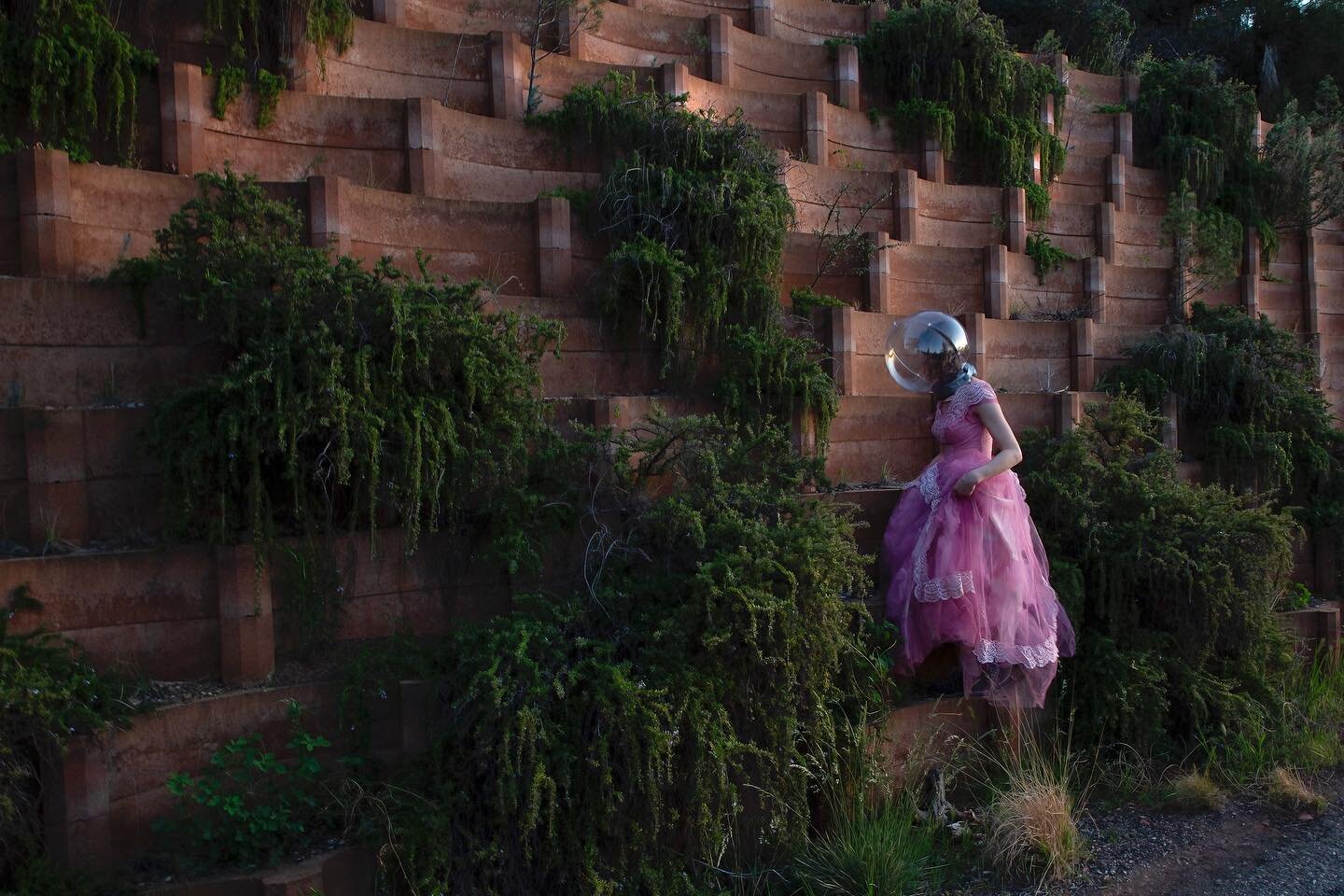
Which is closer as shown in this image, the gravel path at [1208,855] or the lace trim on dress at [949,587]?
the gravel path at [1208,855]

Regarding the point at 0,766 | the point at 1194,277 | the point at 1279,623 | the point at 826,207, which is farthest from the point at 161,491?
the point at 1194,277

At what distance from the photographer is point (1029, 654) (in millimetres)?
5137

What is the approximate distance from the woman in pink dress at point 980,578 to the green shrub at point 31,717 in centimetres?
357

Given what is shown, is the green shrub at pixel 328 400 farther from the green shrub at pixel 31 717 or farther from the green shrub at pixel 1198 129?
the green shrub at pixel 1198 129

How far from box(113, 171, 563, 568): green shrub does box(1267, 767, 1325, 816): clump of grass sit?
4070 mm

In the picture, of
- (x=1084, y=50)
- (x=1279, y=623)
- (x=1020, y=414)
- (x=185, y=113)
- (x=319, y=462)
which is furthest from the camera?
(x=1084, y=50)

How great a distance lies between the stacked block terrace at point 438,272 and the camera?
13.9ft

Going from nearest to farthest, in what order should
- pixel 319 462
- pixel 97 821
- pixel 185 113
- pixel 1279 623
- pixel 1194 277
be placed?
pixel 97 821 < pixel 319 462 < pixel 185 113 < pixel 1279 623 < pixel 1194 277

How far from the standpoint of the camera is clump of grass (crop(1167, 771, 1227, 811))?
17.4ft

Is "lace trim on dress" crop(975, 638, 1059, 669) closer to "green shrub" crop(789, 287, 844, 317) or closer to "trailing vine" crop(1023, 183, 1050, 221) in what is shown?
"green shrub" crop(789, 287, 844, 317)

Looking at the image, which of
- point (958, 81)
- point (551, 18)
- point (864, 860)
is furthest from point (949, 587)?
point (958, 81)

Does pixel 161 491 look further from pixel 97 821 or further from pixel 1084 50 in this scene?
pixel 1084 50

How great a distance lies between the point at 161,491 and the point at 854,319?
→ 440 centimetres

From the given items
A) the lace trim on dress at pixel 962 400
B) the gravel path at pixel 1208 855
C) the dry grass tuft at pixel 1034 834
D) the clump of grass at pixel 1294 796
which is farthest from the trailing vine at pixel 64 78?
the clump of grass at pixel 1294 796
